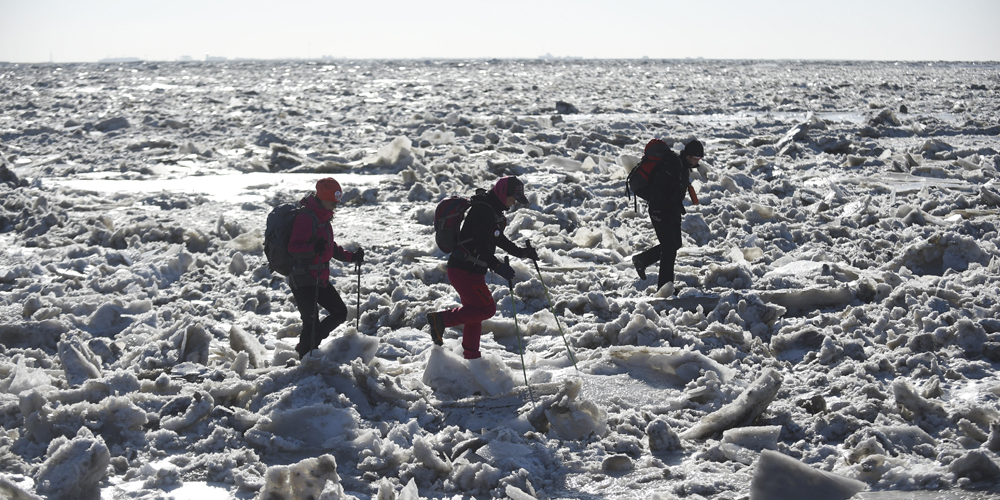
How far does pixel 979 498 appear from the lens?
333 centimetres

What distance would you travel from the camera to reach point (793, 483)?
3.39 m

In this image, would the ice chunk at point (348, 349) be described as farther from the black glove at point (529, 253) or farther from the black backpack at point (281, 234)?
the black glove at point (529, 253)

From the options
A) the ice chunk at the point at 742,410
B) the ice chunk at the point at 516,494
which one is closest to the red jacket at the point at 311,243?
the ice chunk at the point at 516,494

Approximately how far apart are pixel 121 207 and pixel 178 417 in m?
7.68

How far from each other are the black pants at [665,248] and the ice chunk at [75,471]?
15.3 feet

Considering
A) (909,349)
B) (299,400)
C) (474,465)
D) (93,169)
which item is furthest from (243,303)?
(93,169)

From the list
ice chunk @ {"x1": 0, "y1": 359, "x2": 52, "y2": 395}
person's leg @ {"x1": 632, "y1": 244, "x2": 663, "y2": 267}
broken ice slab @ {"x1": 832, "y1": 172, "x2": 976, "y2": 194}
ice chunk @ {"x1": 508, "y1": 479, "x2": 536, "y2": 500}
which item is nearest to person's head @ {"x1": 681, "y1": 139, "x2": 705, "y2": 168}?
person's leg @ {"x1": 632, "y1": 244, "x2": 663, "y2": 267}

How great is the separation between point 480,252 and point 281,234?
1284 millimetres

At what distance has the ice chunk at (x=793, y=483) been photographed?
11.1ft

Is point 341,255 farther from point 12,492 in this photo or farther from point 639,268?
point 639,268

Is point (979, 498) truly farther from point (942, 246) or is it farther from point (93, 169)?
point (93, 169)

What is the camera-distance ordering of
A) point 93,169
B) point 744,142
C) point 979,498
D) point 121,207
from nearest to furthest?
point 979,498 → point 121,207 → point 93,169 → point 744,142

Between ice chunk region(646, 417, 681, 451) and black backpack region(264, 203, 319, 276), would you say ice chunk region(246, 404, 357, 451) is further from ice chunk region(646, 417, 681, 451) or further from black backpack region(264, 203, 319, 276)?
ice chunk region(646, 417, 681, 451)

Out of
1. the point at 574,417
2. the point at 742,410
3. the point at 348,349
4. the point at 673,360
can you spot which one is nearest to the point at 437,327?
the point at 348,349
